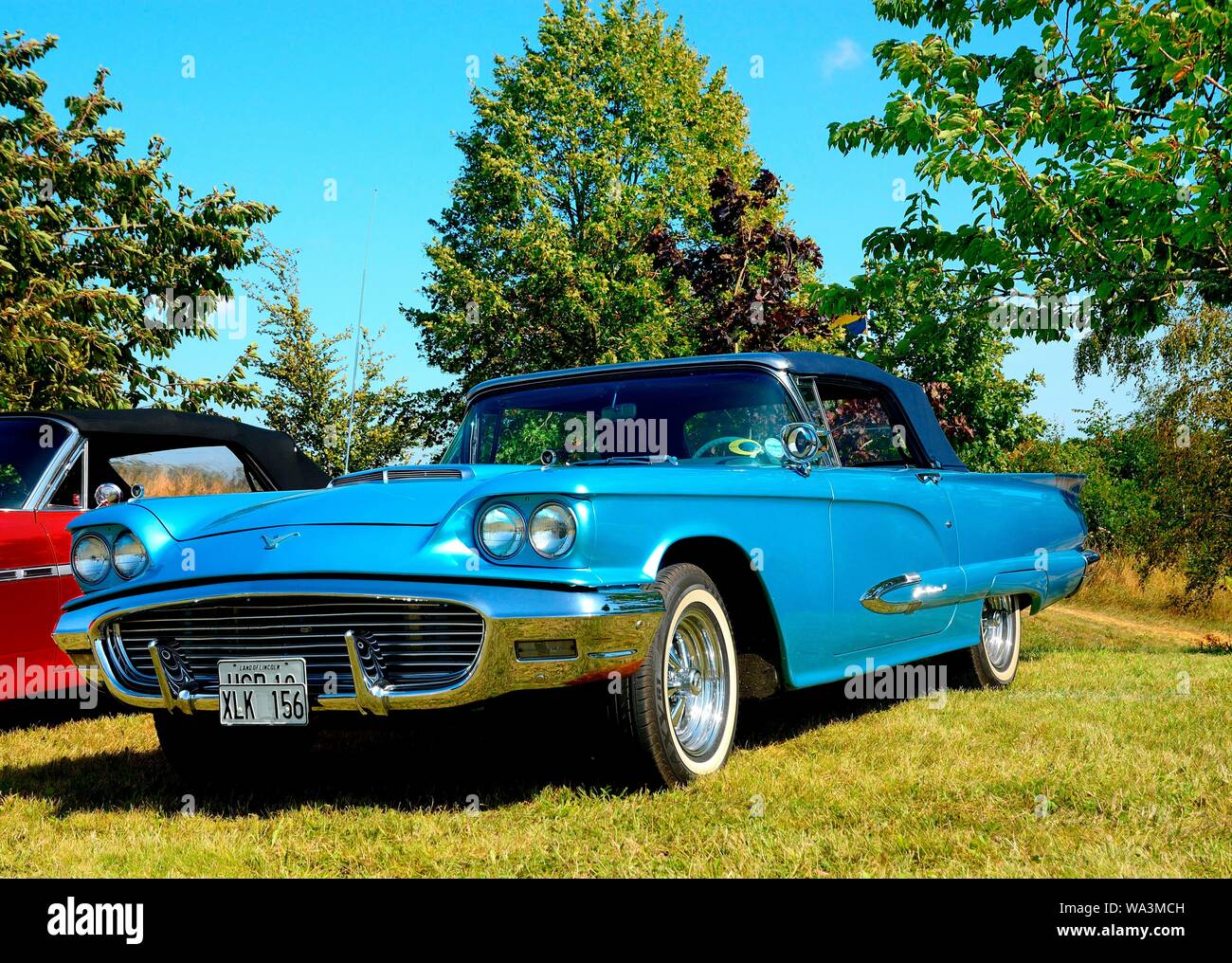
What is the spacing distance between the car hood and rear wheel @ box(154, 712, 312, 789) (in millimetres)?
724

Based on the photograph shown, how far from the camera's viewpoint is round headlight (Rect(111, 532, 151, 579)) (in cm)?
408

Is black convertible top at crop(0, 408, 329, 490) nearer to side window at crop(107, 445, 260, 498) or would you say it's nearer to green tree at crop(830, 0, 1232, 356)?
side window at crop(107, 445, 260, 498)

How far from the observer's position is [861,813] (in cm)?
361

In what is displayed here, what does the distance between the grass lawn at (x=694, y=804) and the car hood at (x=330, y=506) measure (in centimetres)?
69

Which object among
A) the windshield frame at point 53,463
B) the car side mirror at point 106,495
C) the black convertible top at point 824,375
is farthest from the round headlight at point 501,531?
the windshield frame at point 53,463

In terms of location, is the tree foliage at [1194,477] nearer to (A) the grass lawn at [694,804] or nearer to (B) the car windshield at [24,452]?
(A) the grass lawn at [694,804]

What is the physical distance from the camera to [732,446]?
16.2 feet

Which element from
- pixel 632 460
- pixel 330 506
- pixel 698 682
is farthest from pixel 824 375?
pixel 330 506

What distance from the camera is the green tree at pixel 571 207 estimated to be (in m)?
28.9

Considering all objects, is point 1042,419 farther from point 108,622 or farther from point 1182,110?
point 108,622
